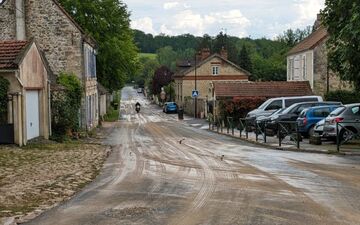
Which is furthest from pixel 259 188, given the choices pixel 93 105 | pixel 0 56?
pixel 93 105

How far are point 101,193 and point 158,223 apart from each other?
125 inches

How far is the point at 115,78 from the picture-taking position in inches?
2303

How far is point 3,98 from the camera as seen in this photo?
21.0 meters

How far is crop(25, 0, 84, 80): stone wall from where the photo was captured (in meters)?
36.4

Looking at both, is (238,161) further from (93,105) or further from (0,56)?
(93,105)

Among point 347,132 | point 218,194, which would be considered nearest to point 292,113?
point 347,132

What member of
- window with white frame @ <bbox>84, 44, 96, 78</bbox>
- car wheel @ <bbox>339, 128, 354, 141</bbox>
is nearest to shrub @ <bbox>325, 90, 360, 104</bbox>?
window with white frame @ <bbox>84, 44, 96, 78</bbox>

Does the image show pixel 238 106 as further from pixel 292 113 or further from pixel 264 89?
pixel 292 113

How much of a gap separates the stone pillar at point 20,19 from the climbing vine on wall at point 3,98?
1640cm

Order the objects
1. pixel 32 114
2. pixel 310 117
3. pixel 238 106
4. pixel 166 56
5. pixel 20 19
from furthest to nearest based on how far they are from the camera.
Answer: pixel 166 56
pixel 238 106
pixel 20 19
pixel 310 117
pixel 32 114

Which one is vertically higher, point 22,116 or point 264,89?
point 264,89

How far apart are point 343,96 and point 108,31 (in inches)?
944

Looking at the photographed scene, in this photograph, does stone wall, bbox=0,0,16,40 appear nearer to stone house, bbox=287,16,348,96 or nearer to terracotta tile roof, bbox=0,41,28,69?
terracotta tile roof, bbox=0,41,28,69

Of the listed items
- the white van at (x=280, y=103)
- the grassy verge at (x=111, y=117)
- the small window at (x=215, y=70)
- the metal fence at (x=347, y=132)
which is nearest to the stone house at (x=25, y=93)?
the metal fence at (x=347, y=132)
